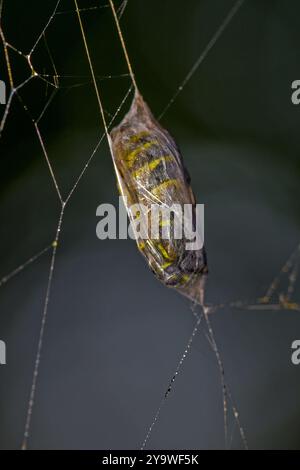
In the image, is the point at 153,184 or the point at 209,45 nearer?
the point at 153,184

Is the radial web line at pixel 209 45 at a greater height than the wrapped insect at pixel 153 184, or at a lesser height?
greater

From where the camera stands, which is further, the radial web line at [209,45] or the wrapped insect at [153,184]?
the radial web line at [209,45]

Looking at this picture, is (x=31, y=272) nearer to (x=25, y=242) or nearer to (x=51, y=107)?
(x=25, y=242)

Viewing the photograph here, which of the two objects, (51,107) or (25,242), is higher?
(51,107)

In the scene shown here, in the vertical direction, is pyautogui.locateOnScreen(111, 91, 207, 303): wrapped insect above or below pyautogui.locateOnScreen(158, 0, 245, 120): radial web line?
below

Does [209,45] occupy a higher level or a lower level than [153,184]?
higher

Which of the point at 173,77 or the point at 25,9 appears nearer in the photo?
the point at 25,9

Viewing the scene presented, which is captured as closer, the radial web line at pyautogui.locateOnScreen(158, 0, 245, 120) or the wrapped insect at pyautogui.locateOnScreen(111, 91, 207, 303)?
the wrapped insect at pyautogui.locateOnScreen(111, 91, 207, 303)
